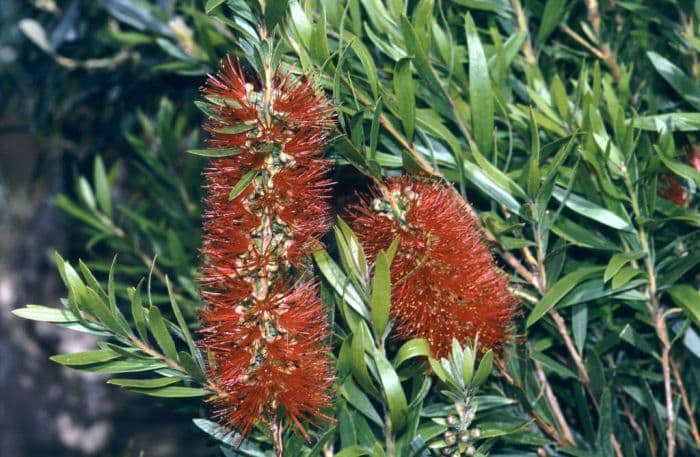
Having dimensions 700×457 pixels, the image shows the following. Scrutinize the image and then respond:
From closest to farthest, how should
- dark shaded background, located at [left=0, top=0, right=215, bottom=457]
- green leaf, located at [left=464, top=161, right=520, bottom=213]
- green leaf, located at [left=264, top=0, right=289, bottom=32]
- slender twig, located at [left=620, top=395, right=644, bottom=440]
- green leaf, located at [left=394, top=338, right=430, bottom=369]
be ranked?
green leaf, located at [left=264, top=0, right=289, bottom=32]
green leaf, located at [left=394, top=338, right=430, bottom=369]
green leaf, located at [left=464, top=161, right=520, bottom=213]
slender twig, located at [left=620, top=395, right=644, bottom=440]
dark shaded background, located at [left=0, top=0, right=215, bottom=457]

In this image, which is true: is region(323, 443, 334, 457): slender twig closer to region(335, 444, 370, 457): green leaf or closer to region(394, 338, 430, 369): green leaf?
region(335, 444, 370, 457): green leaf

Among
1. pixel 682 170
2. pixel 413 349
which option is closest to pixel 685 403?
pixel 682 170

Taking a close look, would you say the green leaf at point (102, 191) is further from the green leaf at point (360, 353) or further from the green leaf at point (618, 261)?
→ the green leaf at point (618, 261)

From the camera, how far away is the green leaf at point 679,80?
1.19 meters

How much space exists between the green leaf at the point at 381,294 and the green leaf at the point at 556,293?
199 mm

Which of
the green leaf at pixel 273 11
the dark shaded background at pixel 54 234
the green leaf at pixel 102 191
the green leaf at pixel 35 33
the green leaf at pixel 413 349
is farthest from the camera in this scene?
the dark shaded background at pixel 54 234

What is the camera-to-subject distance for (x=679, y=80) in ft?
3.91

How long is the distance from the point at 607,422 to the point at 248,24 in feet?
2.22

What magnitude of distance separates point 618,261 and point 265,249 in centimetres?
46

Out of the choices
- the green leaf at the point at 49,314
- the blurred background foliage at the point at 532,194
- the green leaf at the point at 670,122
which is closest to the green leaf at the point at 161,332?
the blurred background foliage at the point at 532,194

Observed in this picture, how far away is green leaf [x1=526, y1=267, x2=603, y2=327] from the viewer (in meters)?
1.07

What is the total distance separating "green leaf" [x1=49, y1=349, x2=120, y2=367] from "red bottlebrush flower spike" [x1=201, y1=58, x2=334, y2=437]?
4.6 inches

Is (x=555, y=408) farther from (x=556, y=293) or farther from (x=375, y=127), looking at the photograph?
(x=375, y=127)

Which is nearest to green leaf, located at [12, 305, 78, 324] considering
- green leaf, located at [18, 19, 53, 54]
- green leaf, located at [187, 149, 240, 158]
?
green leaf, located at [187, 149, 240, 158]
